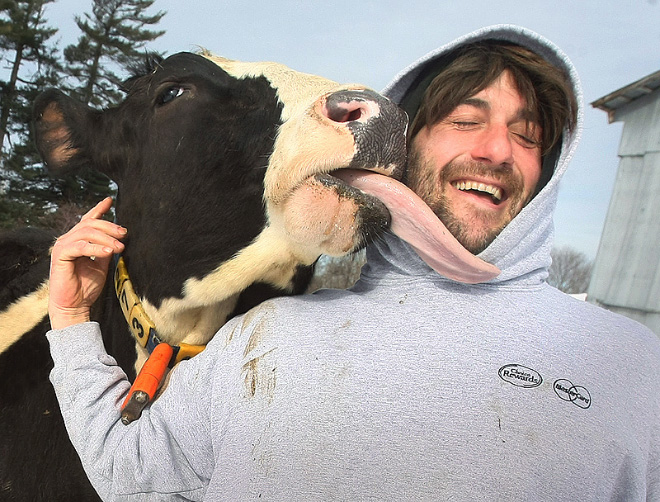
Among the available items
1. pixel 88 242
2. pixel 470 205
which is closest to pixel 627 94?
pixel 470 205

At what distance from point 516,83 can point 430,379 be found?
1.27m

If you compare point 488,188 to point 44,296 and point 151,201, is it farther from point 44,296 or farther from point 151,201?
point 44,296

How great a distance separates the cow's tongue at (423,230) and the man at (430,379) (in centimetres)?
13

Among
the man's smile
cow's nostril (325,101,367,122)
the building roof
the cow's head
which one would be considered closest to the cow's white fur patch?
the cow's head

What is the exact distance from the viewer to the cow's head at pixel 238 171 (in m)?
1.78

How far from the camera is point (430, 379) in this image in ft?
5.13

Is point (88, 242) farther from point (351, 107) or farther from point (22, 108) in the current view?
point (22, 108)

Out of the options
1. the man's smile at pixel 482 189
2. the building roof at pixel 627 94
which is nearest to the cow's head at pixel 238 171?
the man's smile at pixel 482 189

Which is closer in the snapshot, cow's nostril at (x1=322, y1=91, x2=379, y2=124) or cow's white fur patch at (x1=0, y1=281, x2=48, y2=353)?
cow's nostril at (x1=322, y1=91, x2=379, y2=124)

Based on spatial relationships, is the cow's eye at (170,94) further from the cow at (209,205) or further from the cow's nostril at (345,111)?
the cow's nostril at (345,111)

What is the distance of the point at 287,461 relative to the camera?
1.55 metres

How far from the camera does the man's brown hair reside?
85.0 inches

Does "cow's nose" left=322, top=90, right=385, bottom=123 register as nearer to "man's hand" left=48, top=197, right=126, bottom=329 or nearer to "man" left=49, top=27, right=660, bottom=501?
"man" left=49, top=27, right=660, bottom=501

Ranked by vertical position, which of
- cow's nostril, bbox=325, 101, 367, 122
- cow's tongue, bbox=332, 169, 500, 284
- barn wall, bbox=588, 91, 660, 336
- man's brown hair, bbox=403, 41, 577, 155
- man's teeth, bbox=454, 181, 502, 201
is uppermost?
man's brown hair, bbox=403, 41, 577, 155
